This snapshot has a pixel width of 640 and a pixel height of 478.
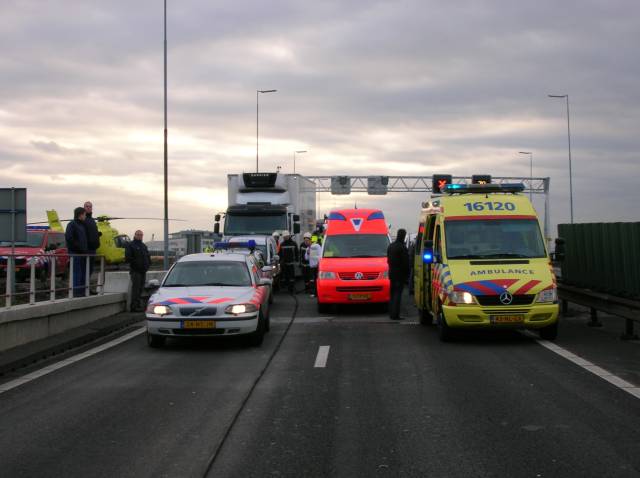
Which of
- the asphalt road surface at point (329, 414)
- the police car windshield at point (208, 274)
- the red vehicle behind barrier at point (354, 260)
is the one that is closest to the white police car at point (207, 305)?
the police car windshield at point (208, 274)

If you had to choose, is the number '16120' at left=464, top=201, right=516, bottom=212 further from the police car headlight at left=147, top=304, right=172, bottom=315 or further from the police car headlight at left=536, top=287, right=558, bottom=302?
the police car headlight at left=147, top=304, right=172, bottom=315

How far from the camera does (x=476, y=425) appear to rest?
717 centimetres

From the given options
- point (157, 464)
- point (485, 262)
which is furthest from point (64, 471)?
point (485, 262)

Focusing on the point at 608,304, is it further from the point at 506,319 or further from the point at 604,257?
the point at 604,257

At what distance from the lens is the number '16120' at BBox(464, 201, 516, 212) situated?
14188mm

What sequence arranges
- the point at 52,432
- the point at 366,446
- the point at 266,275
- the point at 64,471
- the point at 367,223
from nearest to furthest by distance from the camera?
the point at 64,471 → the point at 366,446 → the point at 52,432 → the point at 266,275 → the point at 367,223

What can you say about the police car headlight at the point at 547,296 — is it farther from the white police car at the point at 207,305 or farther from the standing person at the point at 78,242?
the standing person at the point at 78,242

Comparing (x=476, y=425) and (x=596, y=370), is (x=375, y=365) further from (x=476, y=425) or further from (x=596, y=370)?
(x=476, y=425)

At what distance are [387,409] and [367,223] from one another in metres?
13.5

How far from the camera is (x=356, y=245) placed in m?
20.6

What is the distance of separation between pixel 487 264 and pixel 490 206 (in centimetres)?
139

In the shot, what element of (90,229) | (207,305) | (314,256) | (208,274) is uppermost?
(90,229)

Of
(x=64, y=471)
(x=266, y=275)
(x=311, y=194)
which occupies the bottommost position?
(x=64, y=471)

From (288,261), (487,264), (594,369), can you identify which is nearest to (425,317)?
(487,264)
